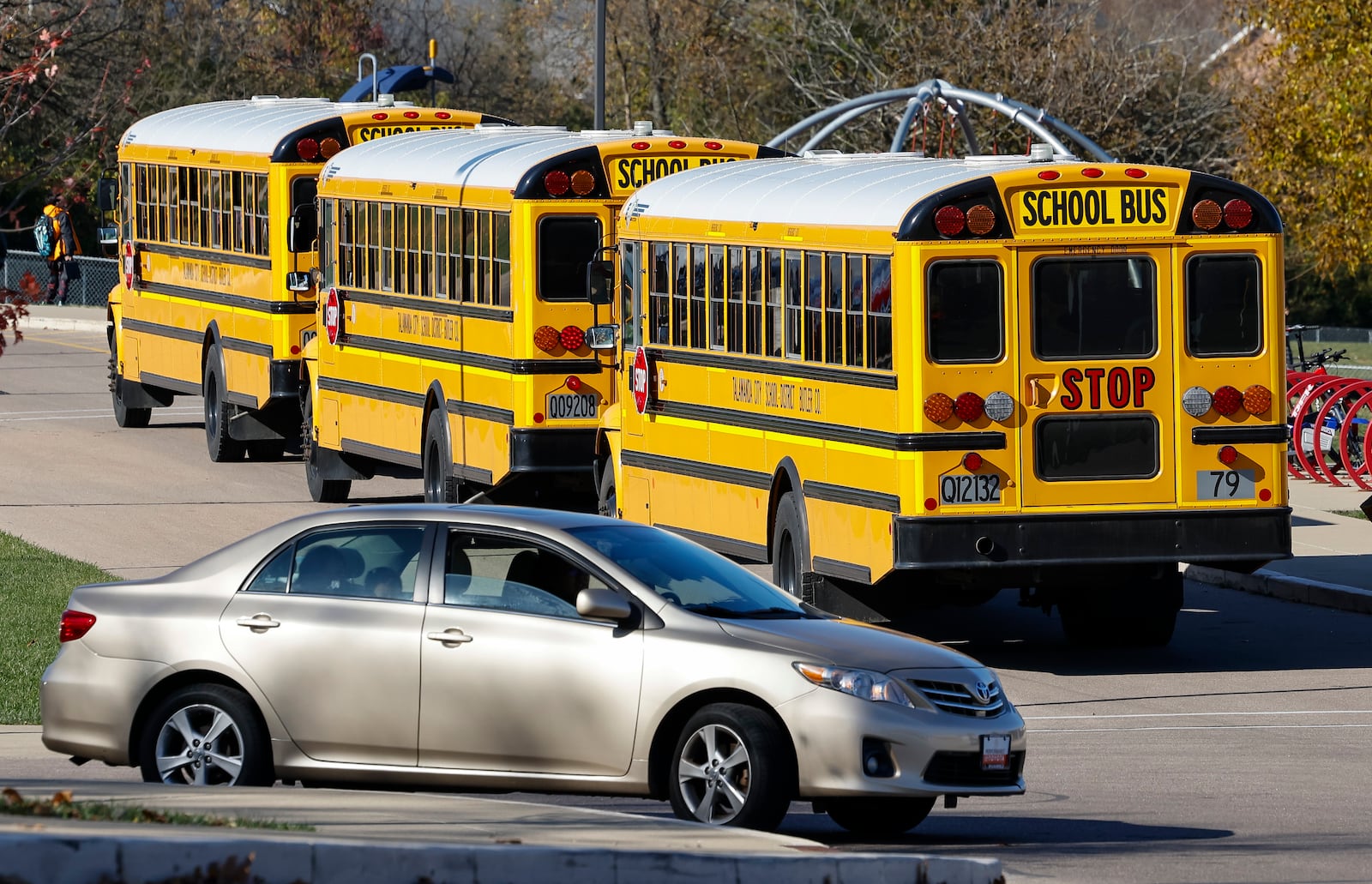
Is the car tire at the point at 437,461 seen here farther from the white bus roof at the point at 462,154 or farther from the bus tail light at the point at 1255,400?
the bus tail light at the point at 1255,400

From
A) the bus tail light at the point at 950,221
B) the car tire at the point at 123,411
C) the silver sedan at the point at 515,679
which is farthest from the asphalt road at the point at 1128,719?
the car tire at the point at 123,411

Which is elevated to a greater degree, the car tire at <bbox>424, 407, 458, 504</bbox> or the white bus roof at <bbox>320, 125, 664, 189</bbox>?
the white bus roof at <bbox>320, 125, 664, 189</bbox>

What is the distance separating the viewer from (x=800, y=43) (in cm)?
5381

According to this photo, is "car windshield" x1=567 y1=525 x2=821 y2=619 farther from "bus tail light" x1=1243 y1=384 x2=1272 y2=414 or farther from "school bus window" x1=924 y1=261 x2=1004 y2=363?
"bus tail light" x1=1243 y1=384 x2=1272 y2=414

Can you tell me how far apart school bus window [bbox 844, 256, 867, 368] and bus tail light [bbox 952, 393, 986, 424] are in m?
0.78

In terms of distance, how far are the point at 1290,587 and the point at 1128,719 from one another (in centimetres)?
529

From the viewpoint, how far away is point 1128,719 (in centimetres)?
1336

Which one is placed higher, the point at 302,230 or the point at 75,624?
the point at 302,230

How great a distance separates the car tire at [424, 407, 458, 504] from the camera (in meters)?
20.5

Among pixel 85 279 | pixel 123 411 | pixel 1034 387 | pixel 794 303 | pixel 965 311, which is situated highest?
pixel 85 279

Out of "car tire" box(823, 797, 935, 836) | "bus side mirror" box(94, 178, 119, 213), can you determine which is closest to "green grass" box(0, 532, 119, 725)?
"car tire" box(823, 797, 935, 836)

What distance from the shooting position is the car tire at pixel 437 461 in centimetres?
2047

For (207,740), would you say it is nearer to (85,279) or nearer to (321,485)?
(321,485)

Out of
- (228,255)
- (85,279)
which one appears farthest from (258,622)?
(85,279)
